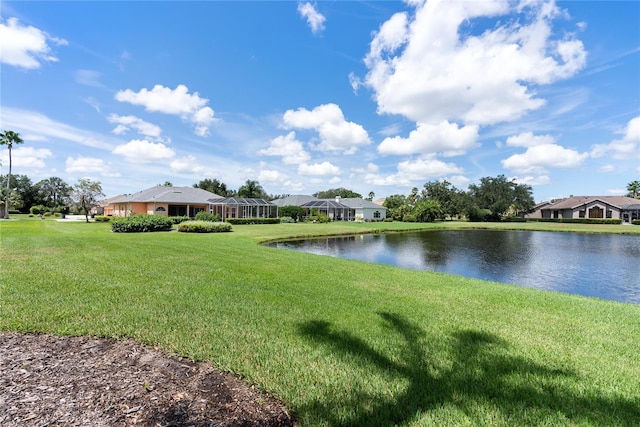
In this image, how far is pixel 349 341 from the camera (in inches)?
156

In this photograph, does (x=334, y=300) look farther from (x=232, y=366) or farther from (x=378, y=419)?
(x=378, y=419)

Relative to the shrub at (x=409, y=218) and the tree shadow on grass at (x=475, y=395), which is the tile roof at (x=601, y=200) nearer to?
the shrub at (x=409, y=218)

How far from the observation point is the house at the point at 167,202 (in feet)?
123

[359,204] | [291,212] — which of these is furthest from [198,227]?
[359,204]

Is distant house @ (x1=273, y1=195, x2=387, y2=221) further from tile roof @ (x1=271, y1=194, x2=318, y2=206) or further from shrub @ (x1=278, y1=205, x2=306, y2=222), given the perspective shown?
shrub @ (x1=278, y1=205, x2=306, y2=222)

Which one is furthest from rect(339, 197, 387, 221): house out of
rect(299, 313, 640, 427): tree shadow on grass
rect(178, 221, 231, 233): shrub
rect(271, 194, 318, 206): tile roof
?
rect(299, 313, 640, 427): tree shadow on grass

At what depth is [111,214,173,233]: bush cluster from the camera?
872 inches

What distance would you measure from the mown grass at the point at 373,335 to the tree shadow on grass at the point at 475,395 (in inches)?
0.5

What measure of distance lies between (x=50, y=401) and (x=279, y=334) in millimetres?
2259

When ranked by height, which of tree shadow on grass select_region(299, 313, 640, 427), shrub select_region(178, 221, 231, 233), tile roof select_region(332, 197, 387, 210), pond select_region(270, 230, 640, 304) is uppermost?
tile roof select_region(332, 197, 387, 210)

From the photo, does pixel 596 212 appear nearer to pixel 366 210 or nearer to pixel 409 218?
pixel 409 218

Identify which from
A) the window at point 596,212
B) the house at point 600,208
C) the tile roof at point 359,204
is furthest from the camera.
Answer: the tile roof at point 359,204

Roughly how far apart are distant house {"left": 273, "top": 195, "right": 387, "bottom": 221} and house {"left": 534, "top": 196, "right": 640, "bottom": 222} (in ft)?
100

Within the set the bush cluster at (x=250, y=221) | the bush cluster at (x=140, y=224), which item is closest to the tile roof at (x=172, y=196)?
the bush cluster at (x=250, y=221)
